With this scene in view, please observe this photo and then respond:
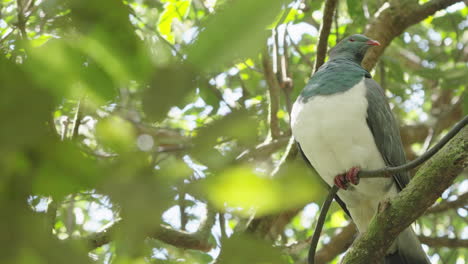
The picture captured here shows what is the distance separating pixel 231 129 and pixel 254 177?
0.05 metres

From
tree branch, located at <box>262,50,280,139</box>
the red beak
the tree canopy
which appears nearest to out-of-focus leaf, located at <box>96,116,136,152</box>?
the tree canopy

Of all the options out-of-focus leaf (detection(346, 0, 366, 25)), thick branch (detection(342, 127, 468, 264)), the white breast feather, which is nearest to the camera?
thick branch (detection(342, 127, 468, 264))

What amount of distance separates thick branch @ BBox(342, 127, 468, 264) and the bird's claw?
0.74 meters

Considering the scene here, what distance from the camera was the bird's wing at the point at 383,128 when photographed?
3061 mm

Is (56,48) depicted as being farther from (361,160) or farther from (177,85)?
(361,160)

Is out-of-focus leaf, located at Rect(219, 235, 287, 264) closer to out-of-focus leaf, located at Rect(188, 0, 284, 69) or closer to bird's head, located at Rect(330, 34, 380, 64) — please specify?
out-of-focus leaf, located at Rect(188, 0, 284, 69)

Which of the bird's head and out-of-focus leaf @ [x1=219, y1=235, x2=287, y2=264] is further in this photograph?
the bird's head

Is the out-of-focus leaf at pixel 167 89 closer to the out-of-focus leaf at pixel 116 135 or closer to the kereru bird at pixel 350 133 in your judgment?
the out-of-focus leaf at pixel 116 135

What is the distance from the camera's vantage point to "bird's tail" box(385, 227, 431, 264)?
315 cm

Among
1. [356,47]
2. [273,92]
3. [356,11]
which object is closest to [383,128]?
[356,47]

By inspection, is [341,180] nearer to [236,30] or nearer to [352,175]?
[352,175]

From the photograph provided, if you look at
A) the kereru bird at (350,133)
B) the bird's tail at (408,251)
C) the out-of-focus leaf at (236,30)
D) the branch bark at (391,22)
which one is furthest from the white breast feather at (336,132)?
the out-of-focus leaf at (236,30)

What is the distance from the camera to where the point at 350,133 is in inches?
118

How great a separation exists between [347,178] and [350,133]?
24cm
